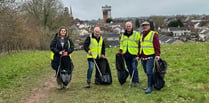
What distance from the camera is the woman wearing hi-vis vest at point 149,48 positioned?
11.1 meters

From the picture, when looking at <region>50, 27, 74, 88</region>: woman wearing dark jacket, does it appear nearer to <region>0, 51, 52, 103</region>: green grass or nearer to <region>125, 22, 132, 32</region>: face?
<region>0, 51, 52, 103</region>: green grass

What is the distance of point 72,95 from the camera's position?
459 inches

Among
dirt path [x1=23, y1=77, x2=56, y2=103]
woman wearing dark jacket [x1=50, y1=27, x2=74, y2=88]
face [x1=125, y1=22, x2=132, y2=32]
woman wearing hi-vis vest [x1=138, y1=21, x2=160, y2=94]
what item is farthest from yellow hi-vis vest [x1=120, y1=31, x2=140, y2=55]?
dirt path [x1=23, y1=77, x2=56, y2=103]

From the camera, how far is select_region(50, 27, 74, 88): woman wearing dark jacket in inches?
490

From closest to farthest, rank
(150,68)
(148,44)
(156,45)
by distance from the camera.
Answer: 1. (156,45)
2. (148,44)
3. (150,68)

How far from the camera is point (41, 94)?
12.3 meters

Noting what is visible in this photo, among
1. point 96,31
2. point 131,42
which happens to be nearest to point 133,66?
point 131,42

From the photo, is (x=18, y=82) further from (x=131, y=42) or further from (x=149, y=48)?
(x=149, y=48)

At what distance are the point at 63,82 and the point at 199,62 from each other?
7534mm

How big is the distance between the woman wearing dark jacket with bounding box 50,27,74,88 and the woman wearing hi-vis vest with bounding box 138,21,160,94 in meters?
2.50

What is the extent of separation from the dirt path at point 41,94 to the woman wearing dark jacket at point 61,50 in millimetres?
989

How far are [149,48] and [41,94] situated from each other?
3.74 m

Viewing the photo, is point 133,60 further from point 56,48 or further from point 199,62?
point 199,62

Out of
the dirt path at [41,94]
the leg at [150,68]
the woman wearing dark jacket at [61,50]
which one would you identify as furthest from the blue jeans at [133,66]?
the dirt path at [41,94]
